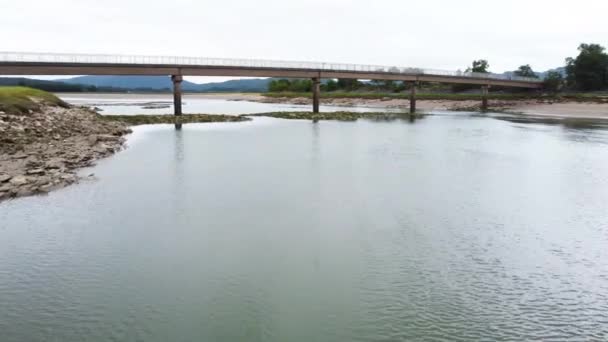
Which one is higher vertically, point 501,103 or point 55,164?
point 501,103

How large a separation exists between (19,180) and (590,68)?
12223cm

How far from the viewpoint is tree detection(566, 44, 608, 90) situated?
11088 centimetres

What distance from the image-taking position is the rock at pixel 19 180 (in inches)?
852

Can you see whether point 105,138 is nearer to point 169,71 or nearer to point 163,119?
point 163,119

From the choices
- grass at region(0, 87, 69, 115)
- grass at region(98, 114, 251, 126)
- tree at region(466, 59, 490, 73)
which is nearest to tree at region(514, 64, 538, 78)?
tree at region(466, 59, 490, 73)

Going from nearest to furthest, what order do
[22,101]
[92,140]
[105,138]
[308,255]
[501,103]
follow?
1. [308,255]
2. [92,140]
3. [105,138]
4. [22,101]
5. [501,103]

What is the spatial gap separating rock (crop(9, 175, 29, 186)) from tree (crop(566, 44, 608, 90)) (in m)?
120

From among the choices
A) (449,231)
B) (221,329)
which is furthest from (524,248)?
(221,329)

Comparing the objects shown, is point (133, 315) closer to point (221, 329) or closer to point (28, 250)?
point (221, 329)

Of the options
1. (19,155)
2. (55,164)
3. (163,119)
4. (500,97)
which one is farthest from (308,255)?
(500,97)

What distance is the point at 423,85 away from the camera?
6270 inches

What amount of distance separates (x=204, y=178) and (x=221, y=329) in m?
16.1

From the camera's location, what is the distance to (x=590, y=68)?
112 metres

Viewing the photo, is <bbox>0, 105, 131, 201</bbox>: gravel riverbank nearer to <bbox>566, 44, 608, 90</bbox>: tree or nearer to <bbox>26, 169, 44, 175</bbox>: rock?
<bbox>26, 169, 44, 175</bbox>: rock
